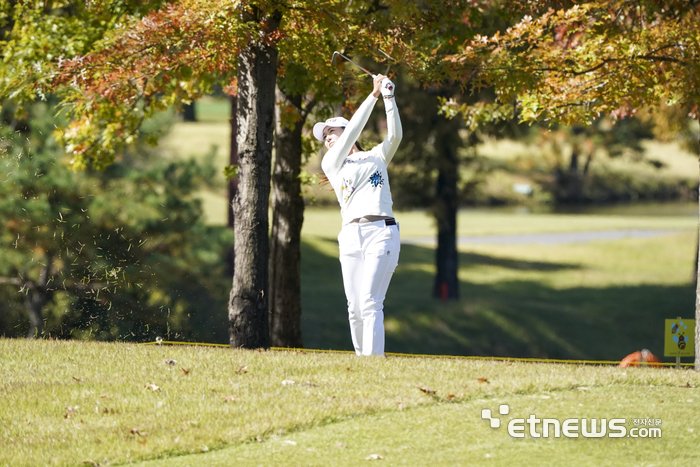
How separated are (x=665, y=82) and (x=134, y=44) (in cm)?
620

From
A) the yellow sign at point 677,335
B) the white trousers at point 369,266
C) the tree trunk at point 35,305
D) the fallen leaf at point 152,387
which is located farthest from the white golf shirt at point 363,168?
the tree trunk at point 35,305

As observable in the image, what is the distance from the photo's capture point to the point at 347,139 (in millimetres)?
7250

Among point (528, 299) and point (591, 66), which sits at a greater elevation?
point (591, 66)

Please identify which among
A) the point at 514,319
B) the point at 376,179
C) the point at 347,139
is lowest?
the point at 514,319

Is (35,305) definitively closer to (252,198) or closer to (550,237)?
(252,198)

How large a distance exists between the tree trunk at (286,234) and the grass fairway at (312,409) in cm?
367

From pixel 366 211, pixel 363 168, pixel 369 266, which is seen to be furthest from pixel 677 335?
pixel 363 168

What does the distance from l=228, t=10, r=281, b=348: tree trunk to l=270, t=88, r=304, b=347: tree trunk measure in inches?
74.2

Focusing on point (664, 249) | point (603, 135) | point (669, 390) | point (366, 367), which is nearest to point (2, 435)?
point (366, 367)

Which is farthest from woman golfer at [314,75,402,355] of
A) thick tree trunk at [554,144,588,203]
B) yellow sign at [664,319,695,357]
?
thick tree trunk at [554,144,588,203]

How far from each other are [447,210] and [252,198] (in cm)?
→ 1320

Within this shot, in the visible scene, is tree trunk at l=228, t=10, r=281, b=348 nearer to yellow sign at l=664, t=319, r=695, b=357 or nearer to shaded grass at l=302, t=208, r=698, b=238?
yellow sign at l=664, t=319, r=695, b=357

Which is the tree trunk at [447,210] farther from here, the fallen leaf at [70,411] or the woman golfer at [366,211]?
the fallen leaf at [70,411]

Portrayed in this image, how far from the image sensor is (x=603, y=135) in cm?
4472
